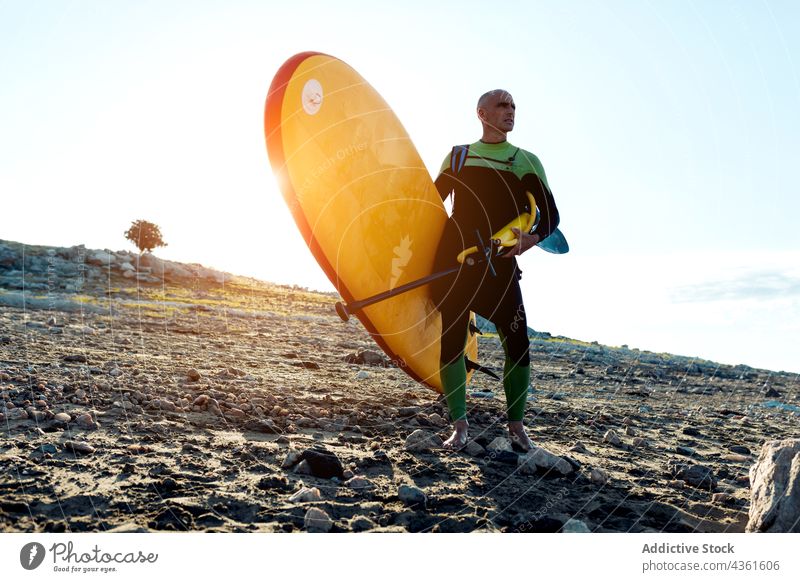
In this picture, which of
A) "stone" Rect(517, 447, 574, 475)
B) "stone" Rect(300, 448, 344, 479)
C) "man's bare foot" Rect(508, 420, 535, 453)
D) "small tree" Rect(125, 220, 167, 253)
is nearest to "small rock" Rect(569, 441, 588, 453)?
"man's bare foot" Rect(508, 420, 535, 453)

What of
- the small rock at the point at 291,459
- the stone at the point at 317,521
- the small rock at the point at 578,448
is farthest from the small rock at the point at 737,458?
the stone at the point at 317,521

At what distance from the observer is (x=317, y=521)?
9.27ft

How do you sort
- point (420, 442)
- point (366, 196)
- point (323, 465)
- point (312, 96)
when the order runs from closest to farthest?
point (323, 465), point (420, 442), point (312, 96), point (366, 196)

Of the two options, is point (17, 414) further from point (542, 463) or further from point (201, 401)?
point (542, 463)

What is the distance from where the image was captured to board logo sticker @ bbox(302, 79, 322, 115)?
4598 millimetres

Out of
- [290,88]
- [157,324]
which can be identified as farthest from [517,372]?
[157,324]

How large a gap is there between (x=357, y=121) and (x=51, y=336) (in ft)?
18.5

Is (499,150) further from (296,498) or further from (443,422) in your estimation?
(296,498)

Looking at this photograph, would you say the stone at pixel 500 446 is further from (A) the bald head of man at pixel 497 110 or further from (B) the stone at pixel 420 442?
(A) the bald head of man at pixel 497 110

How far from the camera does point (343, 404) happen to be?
5.79 meters

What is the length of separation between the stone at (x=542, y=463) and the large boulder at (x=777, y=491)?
1.13 m

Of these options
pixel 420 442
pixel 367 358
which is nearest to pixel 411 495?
pixel 420 442

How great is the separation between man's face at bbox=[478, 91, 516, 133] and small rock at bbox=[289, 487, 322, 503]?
3214 mm

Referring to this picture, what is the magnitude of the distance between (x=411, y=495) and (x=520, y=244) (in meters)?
2.30
